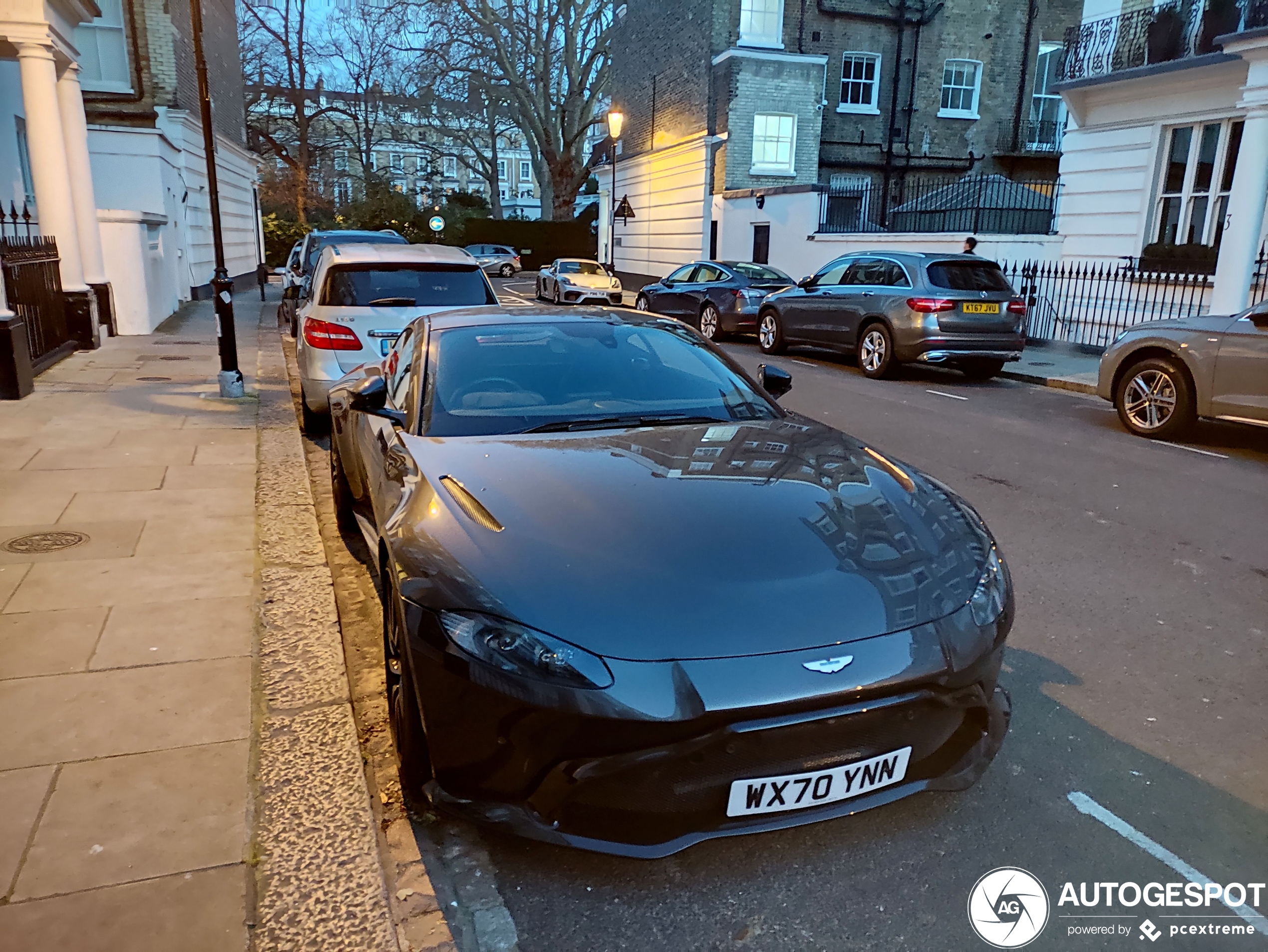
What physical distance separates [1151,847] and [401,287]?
23.6 ft

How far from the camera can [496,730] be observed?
7.94ft

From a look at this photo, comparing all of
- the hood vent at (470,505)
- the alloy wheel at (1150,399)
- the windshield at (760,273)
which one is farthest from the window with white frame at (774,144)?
the hood vent at (470,505)

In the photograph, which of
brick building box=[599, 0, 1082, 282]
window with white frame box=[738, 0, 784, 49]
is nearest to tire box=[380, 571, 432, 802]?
brick building box=[599, 0, 1082, 282]

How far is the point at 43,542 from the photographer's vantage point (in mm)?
5199

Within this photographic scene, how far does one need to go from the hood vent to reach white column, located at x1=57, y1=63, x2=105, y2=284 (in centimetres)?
1308

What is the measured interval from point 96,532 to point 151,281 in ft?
41.1

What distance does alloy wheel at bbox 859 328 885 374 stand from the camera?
1309cm

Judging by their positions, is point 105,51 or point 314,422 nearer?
point 314,422

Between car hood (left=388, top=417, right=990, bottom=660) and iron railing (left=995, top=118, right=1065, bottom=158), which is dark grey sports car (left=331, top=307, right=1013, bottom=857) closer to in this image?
car hood (left=388, top=417, right=990, bottom=660)

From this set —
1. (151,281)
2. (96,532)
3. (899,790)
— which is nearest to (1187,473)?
(899,790)

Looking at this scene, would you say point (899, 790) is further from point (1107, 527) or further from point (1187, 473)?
point (1187, 473)

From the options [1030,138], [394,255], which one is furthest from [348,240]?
[1030,138]

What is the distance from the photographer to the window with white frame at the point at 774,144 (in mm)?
27078

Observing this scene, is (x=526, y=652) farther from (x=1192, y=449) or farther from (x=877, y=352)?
(x=877, y=352)
